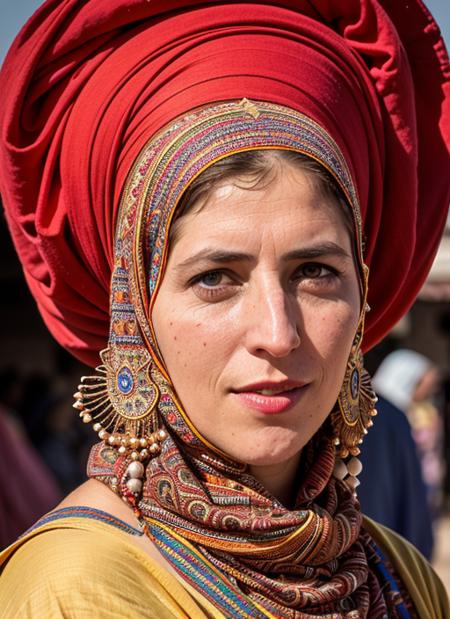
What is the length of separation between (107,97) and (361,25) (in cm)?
58

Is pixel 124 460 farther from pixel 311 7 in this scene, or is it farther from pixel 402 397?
pixel 402 397

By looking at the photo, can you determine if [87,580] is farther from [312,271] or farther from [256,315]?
[312,271]

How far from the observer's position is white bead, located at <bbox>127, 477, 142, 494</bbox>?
2.05m

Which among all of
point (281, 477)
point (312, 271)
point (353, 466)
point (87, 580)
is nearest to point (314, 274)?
point (312, 271)

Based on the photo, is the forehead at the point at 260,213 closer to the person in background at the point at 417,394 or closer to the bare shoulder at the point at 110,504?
the bare shoulder at the point at 110,504

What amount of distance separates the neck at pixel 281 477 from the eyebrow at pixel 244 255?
0.43 meters

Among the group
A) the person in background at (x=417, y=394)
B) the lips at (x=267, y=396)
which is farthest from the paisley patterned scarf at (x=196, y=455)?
the person in background at (x=417, y=394)

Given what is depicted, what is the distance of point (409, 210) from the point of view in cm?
241

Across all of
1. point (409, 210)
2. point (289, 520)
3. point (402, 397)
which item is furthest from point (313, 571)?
point (402, 397)

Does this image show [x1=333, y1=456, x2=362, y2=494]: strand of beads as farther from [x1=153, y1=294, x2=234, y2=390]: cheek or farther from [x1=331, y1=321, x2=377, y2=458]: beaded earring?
[x1=153, y1=294, x2=234, y2=390]: cheek

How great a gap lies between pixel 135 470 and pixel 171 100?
738 mm

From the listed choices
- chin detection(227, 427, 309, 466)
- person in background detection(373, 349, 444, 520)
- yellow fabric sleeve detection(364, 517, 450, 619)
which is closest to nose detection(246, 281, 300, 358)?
chin detection(227, 427, 309, 466)

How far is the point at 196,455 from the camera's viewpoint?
209cm

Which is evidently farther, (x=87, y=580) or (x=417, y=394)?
(x=417, y=394)
